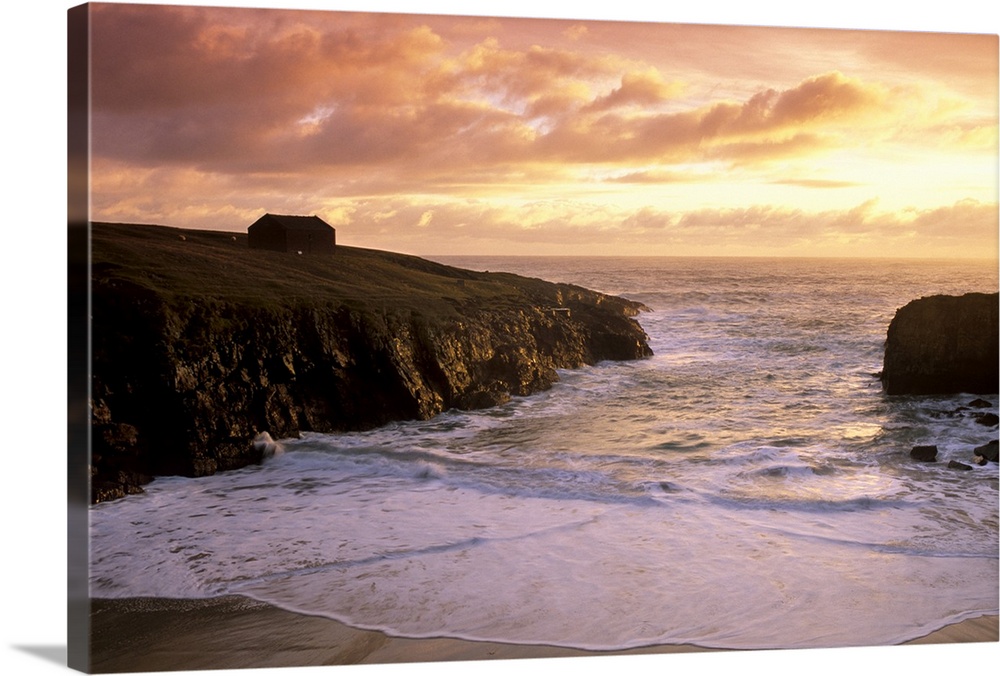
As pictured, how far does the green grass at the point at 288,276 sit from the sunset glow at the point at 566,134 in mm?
166

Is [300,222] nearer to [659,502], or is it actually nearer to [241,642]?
[241,642]

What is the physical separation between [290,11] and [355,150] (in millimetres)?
1155

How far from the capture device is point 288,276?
8797 millimetres

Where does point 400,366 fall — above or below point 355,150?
below

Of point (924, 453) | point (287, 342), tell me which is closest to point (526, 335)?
point (287, 342)

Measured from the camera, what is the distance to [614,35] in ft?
27.8

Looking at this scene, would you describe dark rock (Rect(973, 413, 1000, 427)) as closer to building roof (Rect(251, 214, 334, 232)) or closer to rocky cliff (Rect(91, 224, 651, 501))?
rocky cliff (Rect(91, 224, 651, 501))

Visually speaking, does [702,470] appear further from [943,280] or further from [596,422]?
[943,280]

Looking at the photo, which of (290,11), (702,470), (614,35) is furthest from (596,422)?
(290,11)

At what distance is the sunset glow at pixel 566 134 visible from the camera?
8078 mm

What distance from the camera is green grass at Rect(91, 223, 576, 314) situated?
8.13 meters

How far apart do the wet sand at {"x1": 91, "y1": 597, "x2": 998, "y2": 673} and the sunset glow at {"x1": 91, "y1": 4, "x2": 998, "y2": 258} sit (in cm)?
290

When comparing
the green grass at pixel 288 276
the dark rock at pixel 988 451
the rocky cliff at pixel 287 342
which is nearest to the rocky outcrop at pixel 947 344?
the dark rock at pixel 988 451

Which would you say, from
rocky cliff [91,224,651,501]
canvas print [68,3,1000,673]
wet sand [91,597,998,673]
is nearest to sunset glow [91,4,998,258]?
canvas print [68,3,1000,673]
